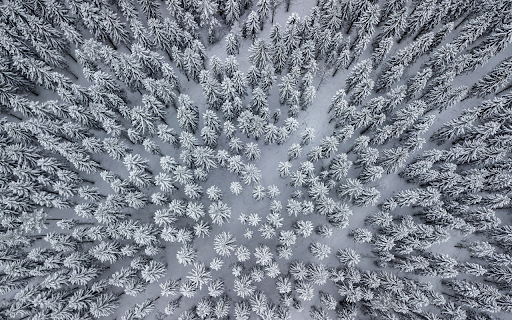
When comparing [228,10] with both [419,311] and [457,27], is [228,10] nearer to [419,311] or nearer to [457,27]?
[457,27]

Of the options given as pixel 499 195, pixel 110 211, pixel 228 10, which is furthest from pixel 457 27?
pixel 110 211

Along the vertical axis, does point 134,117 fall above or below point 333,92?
above

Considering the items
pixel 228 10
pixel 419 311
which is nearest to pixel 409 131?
pixel 419 311

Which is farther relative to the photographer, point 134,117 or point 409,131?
point 409,131

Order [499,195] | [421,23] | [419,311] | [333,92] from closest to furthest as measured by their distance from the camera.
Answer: [419,311]
[499,195]
[421,23]
[333,92]

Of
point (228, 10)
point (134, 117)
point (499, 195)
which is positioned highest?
point (228, 10)

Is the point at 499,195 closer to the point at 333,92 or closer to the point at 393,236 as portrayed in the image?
the point at 393,236

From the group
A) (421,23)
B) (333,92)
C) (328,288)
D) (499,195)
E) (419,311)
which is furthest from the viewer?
(333,92)
